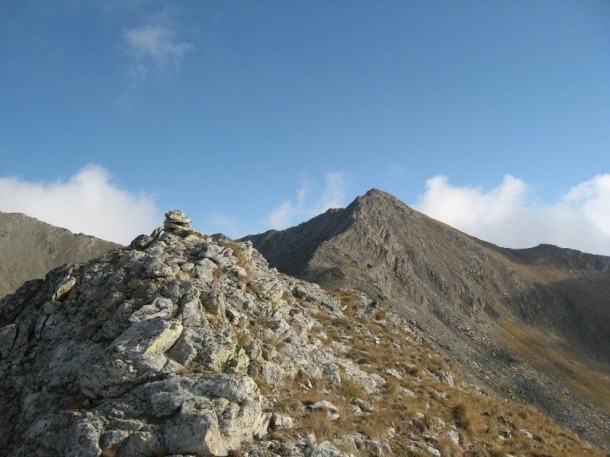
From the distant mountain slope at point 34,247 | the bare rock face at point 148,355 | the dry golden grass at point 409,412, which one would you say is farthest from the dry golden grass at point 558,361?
the distant mountain slope at point 34,247

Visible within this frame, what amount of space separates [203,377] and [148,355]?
1977 mm

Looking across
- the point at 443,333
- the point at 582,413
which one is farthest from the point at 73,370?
the point at 582,413

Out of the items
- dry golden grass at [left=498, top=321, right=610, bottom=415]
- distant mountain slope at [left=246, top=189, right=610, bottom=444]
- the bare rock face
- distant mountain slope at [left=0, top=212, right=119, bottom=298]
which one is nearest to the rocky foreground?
the bare rock face

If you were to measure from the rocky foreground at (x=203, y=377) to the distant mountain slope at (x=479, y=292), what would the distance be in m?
25.0

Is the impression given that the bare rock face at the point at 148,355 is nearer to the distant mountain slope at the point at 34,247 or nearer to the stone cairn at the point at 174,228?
the stone cairn at the point at 174,228

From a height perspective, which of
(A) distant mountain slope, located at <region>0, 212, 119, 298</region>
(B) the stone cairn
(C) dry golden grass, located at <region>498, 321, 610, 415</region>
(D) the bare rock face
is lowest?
(C) dry golden grass, located at <region>498, 321, 610, 415</region>

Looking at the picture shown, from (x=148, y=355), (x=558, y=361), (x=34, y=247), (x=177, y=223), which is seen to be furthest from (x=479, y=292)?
(x=34, y=247)

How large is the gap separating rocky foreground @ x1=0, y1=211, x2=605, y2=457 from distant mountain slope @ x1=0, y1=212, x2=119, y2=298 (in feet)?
450

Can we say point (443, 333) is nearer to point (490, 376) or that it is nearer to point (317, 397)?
point (490, 376)

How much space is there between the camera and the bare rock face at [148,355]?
42.6 ft

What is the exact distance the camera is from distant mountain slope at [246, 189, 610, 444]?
2144 inches

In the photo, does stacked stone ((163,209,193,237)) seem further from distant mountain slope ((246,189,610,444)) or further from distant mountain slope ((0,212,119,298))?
distant mountain slope ((0,212,119,298))

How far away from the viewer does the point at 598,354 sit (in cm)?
9144

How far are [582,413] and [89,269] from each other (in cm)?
5237
